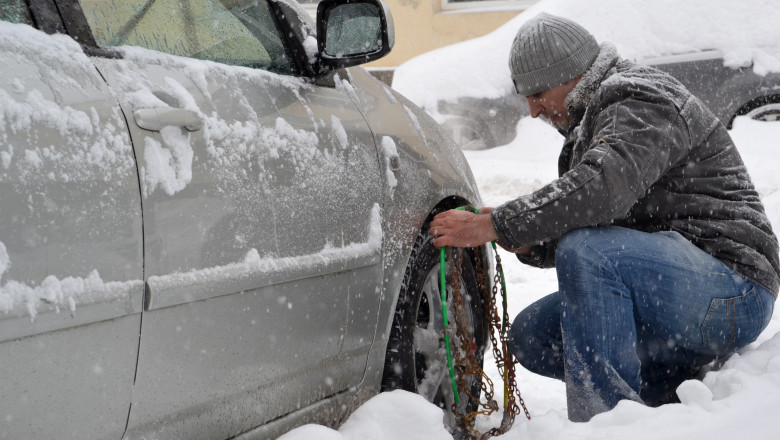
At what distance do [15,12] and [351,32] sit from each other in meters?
1.01

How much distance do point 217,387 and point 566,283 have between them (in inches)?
46.9

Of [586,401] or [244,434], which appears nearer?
[244,434]

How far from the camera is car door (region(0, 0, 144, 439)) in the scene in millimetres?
1292

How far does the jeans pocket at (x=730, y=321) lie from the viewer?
2461 millimetres

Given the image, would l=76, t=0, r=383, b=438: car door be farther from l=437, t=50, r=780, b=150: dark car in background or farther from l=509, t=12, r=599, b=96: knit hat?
l=437, t=50, r=780, b=150: dark car in background

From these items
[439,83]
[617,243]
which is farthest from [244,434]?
[439,83]

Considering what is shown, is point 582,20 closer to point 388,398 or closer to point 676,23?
point 676,23

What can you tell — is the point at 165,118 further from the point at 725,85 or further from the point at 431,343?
the point at 725,85

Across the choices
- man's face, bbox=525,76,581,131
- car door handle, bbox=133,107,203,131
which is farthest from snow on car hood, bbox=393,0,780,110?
car door handle, bbox=133,107,203,131

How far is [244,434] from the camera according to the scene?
72.8 inches

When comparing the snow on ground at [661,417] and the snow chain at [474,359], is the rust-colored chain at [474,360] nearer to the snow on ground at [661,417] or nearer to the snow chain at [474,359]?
the snow chain at [474,359]

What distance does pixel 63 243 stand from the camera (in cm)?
136

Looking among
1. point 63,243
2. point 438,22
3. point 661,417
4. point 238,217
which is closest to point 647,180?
point 661,417

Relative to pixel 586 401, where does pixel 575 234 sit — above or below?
above
